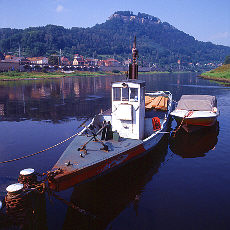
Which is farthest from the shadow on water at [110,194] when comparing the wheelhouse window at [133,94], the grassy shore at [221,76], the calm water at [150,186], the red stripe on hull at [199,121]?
the grassy shore at [221,76]

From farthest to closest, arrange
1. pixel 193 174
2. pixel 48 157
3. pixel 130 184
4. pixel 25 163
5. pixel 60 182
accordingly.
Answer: pixel 48 157, pixel 25 163, pixel 193 174, pixel 130 184, pixel 60 182

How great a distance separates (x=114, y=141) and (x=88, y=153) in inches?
111

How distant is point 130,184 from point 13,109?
30840 mm

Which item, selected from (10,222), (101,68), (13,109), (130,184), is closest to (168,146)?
(130,184)

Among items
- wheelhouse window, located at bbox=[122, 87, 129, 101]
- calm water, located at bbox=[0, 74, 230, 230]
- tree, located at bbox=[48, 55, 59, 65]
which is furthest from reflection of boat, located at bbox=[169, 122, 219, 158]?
tree, located at bbox=[48, 55, 59, 65]

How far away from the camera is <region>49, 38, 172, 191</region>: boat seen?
1206 cm

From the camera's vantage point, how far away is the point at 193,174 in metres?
16.3

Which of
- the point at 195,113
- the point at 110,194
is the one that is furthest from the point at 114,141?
the point at 195,113

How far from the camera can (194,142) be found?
76.8ft

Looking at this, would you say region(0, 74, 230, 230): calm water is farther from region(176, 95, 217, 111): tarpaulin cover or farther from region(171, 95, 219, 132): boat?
region(176, 95, 217, 111): tarpaulin cover

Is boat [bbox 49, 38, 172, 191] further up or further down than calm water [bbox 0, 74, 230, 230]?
A: further up

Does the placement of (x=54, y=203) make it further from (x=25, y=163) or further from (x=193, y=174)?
(x=193, y=174)

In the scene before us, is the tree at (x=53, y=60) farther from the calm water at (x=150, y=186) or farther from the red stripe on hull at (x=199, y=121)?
the red stripe on hull at (x=199, y=121)

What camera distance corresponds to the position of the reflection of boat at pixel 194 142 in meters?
20.8
